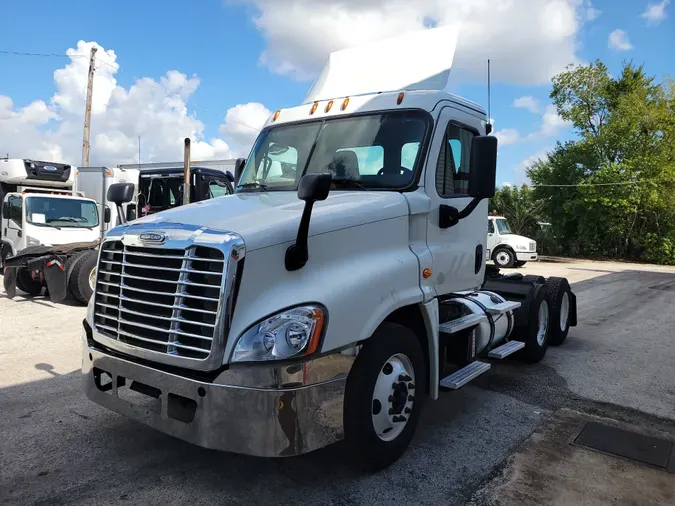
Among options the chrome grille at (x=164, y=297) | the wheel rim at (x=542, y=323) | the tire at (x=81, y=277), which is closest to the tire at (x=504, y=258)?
the wheel rim at (x=542, y=323)

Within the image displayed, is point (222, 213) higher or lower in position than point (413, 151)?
lower

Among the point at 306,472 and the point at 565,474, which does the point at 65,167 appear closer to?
the point at 306,472

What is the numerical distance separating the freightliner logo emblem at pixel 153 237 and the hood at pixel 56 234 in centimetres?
987

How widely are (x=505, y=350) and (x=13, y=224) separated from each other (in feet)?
37.7

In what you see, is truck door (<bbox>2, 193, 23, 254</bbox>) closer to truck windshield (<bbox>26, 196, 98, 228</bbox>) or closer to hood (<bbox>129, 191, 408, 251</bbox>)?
truck windshield (<bbox>26, 196, 98, 228</bbox>)

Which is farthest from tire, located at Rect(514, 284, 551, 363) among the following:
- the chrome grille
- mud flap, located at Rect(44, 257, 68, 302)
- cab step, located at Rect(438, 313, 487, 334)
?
mud flap, located at Rect(44, 257, 68, 302)

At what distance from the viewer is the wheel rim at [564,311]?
7371 millimetres

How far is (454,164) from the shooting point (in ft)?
14.4

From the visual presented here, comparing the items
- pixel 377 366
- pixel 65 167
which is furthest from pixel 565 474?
pixel 65 167

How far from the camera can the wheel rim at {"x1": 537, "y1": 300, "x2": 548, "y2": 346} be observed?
6.64 m

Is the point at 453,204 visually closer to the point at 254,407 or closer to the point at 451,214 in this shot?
the point at 451,214

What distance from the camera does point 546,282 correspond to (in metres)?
7.32

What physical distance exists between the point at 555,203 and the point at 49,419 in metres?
31.6

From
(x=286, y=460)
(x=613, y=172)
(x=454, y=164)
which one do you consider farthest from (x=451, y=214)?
(x=613, y=172)
